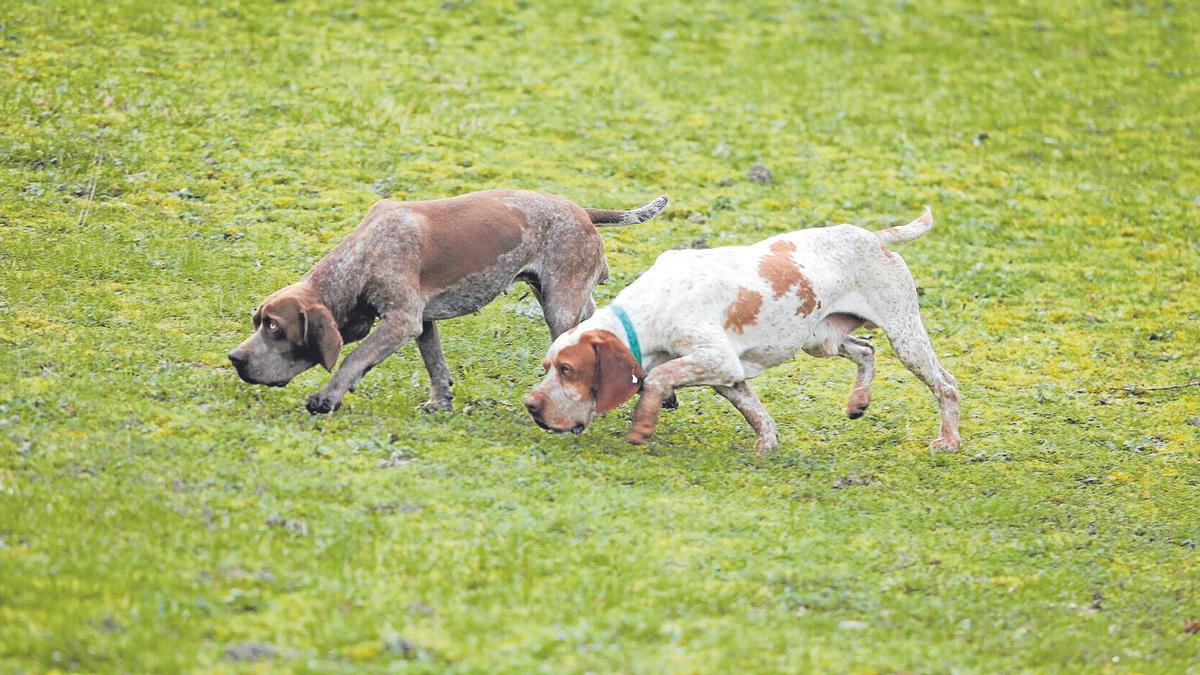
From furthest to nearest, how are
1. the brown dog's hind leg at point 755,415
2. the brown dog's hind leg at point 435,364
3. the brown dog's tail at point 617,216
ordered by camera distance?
the brown dog's tail at point 617,216 → the brown dog's hind leg at point 435,364 → the brown dog's hind leg at point 755,415

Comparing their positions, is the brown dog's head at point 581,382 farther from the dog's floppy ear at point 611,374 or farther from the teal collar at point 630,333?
the teal collar at point 630,333

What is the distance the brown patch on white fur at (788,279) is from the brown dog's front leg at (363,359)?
8.45 feet

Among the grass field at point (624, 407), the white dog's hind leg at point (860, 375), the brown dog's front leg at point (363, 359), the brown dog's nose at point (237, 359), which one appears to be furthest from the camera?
the white dog's hind leg at point (860, 375)

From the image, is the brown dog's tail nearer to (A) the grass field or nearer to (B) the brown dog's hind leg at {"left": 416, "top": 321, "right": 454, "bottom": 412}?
(A) the grass field

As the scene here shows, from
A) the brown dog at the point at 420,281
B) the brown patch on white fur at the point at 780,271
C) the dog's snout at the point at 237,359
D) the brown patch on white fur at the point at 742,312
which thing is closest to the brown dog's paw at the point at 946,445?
the brown patch on white fur at the point at 780,271

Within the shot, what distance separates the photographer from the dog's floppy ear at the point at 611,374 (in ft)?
31.0

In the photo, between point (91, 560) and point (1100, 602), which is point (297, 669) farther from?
point (1100, 602)

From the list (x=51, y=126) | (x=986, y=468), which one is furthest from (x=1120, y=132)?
(x=51, y=126)

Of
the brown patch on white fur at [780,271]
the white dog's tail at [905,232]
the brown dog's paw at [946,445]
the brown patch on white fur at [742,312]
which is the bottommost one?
the brown dog's paw at [946,445]

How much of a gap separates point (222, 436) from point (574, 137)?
9426 mm

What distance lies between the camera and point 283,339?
9.58m

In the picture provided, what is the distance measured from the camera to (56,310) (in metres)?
11.3

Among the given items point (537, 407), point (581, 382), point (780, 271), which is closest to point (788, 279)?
point (780, 271)

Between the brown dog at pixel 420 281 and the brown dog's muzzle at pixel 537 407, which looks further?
the brown dog at pixel 420 281
